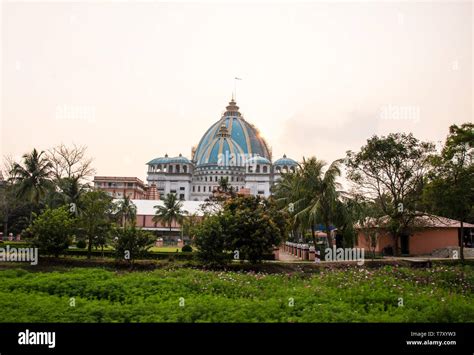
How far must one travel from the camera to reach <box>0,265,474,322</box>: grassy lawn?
307 inches

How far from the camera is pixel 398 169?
20.3m

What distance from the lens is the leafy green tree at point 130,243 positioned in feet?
46.8

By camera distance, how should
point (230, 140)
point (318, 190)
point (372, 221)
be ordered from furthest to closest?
1. point (230, 140)
2. point (372, 221)
3. point (318, 190)

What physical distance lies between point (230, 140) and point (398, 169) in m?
54.7

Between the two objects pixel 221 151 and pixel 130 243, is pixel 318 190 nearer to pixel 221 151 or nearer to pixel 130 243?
pixel 130 243

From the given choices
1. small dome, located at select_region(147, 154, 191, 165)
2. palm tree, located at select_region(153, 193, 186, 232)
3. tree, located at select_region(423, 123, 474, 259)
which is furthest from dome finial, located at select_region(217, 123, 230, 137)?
tree, located at select_region(423, 123, 474, 259)

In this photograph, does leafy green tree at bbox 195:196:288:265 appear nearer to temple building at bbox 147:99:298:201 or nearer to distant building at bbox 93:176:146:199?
distant building at bbox 93:176:146:199

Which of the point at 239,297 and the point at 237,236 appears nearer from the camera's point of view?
the point at 239,297

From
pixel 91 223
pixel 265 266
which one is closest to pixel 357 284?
pixel 265 266

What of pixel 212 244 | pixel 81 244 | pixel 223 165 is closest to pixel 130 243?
pixel 212 244

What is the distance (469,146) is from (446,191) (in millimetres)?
1696

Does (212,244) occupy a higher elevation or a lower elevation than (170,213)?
lower

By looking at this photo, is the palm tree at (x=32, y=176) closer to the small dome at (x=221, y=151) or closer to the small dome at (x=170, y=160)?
the small dome at (x=170, y=160)
